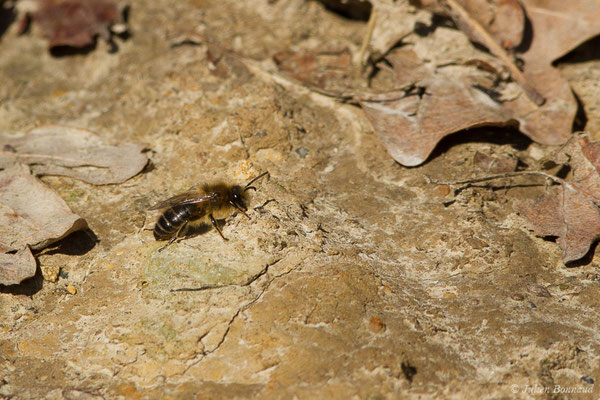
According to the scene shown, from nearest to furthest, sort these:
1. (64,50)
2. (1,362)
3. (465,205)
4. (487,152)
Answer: (1,362), (465,205), (487,152), (64,50)

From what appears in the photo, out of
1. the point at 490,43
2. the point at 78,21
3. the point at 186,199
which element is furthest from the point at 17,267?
the point at 490,43

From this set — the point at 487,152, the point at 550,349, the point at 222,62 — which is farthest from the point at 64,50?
the point at 550,349

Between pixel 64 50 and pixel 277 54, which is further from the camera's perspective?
pixel 64 50

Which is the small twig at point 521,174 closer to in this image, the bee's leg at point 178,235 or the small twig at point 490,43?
the small twig at point 490,43

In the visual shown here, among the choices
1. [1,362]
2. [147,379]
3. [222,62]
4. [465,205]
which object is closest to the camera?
[147,379]

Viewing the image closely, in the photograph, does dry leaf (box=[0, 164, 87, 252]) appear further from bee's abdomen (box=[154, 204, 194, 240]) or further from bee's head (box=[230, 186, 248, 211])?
bee's head (box=[230, 186, 248, 211])

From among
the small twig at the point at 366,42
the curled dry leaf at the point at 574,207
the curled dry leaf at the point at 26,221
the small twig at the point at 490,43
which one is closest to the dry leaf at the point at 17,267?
the curled dry leaf at the point at 26,221

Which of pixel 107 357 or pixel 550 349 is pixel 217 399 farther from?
pixel 550 349
